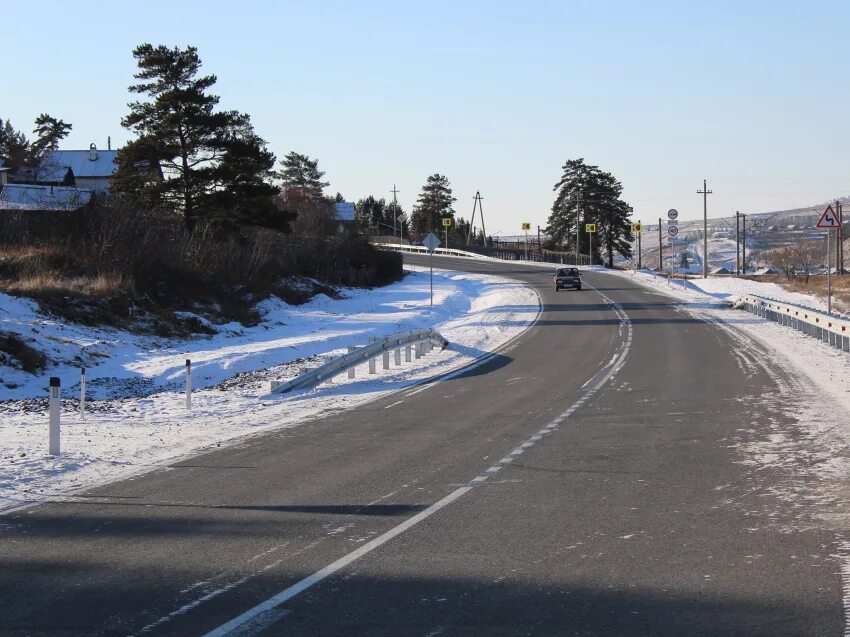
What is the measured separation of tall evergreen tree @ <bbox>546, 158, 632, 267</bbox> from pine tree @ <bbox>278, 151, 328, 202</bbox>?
31.6 metres

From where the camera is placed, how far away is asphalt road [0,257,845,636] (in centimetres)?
605

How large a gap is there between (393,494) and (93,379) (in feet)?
53.8

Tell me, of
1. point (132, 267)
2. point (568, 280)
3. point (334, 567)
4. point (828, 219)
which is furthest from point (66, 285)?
point (568, 280)

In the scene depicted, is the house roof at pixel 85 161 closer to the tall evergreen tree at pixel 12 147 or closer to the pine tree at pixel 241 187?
the tall evergreen tree at pixel 12 147

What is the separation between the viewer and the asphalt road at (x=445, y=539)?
6.05m

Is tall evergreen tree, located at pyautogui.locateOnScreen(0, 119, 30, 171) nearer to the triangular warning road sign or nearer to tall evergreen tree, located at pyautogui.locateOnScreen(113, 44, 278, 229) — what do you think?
tall evergreen tree, located at pyautogui.locateOnScreen(113, 44, 278, 229)

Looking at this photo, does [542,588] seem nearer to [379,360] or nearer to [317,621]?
[317,621]

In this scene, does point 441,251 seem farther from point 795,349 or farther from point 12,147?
point 795,349

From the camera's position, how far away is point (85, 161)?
96938 millimetres

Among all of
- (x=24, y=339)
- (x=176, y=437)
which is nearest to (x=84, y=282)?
(x=24, y=339)

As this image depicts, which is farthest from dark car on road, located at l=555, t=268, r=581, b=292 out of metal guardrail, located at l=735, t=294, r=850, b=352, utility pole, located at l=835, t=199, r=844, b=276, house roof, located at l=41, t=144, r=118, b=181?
house roof, located at l=41, t=144, r=118, b=181

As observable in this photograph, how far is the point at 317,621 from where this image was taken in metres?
5.97

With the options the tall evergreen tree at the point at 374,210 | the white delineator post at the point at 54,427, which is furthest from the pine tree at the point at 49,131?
the white delineator post at the point at 54,427

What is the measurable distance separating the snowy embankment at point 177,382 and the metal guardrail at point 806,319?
9.33 meters
